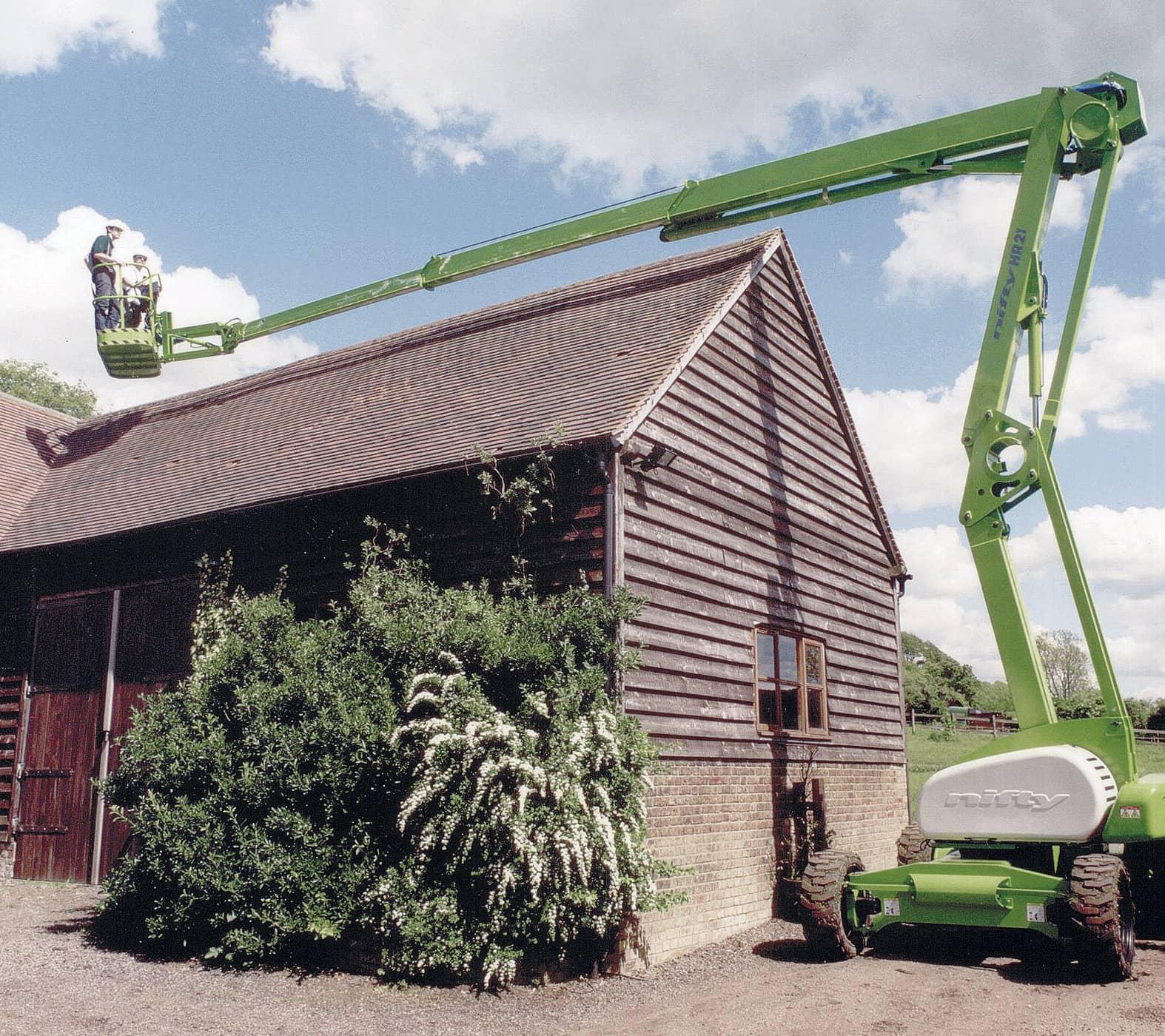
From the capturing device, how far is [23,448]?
1864 cm

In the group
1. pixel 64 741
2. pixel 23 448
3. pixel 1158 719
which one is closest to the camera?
pixel 64 741

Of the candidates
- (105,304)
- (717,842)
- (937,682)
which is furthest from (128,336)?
(937,682)

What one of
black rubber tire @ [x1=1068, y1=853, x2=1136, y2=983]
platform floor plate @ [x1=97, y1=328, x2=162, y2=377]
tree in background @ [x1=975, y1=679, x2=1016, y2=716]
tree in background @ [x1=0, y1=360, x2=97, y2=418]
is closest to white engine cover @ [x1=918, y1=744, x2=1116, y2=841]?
black rubber tire @ [x1=1068, y1=853, x2=1136, y2=983]

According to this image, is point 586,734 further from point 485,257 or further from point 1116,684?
point 485,257

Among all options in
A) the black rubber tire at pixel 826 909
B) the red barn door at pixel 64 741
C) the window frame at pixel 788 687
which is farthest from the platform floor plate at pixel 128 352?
the black rubber tire at pixel 826 909

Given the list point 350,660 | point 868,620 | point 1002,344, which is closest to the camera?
point 350,660

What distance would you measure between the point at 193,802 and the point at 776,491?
7.45m

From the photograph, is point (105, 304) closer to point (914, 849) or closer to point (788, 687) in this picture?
point (788, 687)

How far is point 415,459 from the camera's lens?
1092cm

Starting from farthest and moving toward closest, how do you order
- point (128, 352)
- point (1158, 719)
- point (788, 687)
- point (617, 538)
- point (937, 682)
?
1. point (937, 682)
2. point (1158, 719)
3. point (128, 352)
4. point (788, 687)
5. point (617, 538)

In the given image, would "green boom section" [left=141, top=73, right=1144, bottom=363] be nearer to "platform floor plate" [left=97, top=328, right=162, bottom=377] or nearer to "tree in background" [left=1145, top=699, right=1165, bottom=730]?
"platform floor plate" [left=97, top=328, right=162, bottom=377]

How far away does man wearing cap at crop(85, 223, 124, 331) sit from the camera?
58.9 ft

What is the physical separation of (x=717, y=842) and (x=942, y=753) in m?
26.7

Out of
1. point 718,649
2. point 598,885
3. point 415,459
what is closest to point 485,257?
point 415,459
